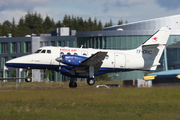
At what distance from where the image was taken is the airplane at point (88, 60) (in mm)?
29297

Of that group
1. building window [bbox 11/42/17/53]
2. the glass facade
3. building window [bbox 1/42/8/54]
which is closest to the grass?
the glass facade

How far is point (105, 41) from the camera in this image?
65.6 metres

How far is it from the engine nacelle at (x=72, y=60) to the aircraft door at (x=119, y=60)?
13.2 ft

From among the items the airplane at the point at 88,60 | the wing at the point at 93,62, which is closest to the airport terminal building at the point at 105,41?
the airplane at the point at 88,60

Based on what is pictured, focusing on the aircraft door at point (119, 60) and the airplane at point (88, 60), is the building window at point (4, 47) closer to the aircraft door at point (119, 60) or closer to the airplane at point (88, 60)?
the airplane at point (88, 60)

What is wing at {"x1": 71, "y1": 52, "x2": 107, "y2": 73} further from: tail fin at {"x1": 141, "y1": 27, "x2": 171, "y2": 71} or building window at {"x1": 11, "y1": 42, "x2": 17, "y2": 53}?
building window at {"x1": 11, "y1": 42, "x2": 17, "y2": 53}

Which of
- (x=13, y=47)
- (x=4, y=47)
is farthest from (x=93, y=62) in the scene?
(x=4, y=47)

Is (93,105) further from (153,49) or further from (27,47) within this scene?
(27,47)

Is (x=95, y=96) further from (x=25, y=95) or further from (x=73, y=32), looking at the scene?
(x=73, y=32)

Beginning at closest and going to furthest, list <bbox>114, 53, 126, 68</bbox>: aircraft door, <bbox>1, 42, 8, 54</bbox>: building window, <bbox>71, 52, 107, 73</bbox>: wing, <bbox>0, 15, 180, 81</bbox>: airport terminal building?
1. <bbox>71, 52, 107, 73</bbox>: wing
2. <bbox>114, 53, 126, 68</bbox>: aircraft door
3. <bbox>0, 15, 180, 81</bbox>: airport terminal building
4. <bbox>1, 42, 8, 54</bbox>: building window

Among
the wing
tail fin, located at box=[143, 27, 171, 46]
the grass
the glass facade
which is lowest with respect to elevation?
the grass

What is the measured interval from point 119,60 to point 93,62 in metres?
3.58

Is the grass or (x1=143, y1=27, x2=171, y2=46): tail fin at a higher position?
(x1=143, y1=27, x2=171, y2=46): tail fin

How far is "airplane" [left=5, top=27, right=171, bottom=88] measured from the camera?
29.3m
